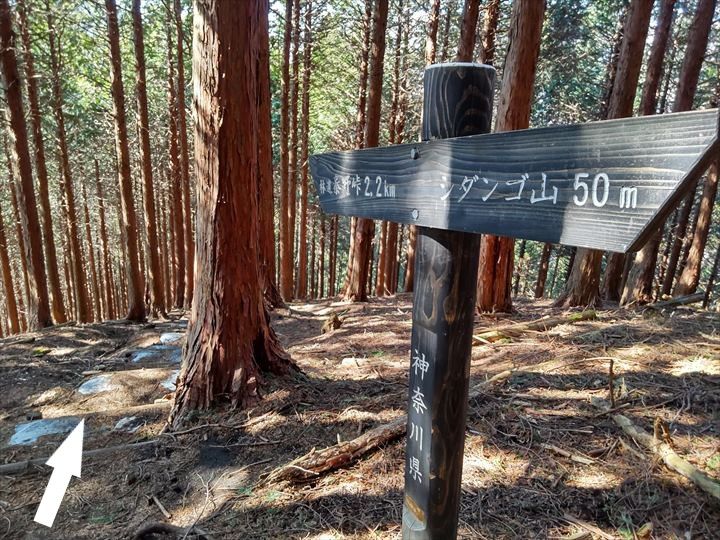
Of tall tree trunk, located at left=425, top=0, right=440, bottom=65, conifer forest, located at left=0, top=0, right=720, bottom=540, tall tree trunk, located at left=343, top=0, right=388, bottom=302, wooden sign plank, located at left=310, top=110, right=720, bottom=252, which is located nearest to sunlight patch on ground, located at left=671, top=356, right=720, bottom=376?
conifer forest, located at left=0, top=0, right=720, bottom=540

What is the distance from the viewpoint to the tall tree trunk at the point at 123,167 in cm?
848

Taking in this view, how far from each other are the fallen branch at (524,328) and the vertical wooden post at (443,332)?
3.49m

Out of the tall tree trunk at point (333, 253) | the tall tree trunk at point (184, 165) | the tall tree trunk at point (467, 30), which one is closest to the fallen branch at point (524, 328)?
the tall tree trunk at point (467, 30)

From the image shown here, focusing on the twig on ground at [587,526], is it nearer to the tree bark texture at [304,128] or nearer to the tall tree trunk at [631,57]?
the tall tree trunk at [631,57]

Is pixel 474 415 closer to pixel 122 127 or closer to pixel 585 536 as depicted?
pixel 585 536

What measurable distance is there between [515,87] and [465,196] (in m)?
5.42

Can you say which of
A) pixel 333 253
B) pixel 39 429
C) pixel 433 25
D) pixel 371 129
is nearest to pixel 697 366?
pixel 39 429

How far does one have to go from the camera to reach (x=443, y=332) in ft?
5.07

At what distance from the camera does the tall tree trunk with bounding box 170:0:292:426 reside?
3449 millimetres

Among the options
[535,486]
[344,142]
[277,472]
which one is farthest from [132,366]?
[344,142]

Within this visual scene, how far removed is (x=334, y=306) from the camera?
32.3 feet

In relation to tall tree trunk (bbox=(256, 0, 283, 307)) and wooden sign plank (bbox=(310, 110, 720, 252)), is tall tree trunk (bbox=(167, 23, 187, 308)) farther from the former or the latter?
wooden sign plank (bbox=(310, 110, 720, 252))

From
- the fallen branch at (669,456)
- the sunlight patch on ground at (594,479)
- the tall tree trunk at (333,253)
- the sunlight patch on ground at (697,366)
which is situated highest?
the sunlight patch on ground at (697,366)

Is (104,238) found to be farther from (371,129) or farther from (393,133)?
(371,129)
